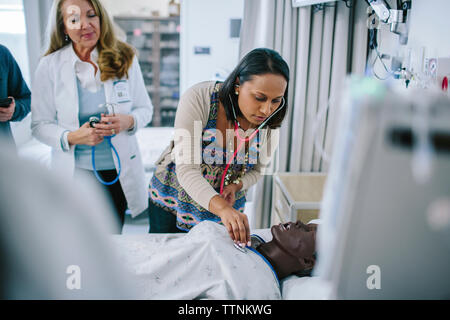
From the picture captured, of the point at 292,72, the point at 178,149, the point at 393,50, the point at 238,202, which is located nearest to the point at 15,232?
the point at 178,149

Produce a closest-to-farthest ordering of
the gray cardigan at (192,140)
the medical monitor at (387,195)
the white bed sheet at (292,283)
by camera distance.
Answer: the medical monitor at (387,195), the white bed sheet at (292,283), the gray cardigan at (192,140)

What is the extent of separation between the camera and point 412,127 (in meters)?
0.46

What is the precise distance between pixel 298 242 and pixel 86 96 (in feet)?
3.97

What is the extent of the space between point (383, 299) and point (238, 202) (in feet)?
3.27

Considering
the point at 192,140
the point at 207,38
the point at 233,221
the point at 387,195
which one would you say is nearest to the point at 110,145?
the point at 192,140

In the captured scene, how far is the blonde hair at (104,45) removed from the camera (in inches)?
63.8

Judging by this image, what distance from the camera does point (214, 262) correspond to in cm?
117

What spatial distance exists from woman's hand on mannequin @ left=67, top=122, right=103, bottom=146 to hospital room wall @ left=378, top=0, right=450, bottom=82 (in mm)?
1476

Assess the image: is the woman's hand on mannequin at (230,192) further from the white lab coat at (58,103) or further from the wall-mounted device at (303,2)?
the wall-mounted device at (303,2)

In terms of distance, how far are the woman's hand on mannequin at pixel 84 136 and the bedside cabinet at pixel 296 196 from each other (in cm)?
103

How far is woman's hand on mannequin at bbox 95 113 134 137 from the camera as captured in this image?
159 centimetres

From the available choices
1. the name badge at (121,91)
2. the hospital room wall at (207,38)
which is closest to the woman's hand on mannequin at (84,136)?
the name badge at (121,91)

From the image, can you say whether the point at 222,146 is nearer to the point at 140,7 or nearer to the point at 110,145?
the point at 110,145

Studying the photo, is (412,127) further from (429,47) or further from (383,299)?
(429,47)
